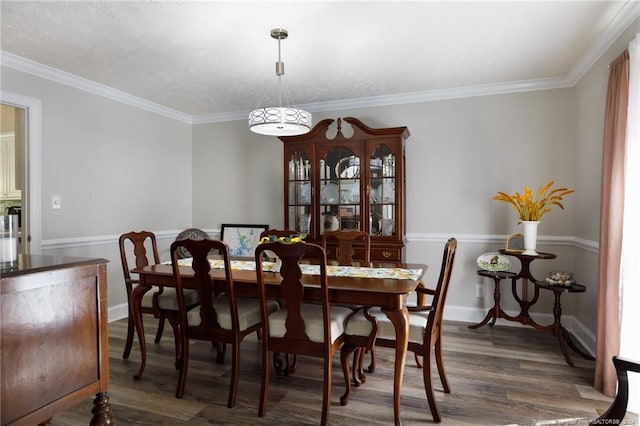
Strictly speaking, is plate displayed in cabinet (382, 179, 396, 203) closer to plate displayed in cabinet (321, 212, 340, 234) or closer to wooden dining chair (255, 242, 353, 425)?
plate displayed in cabinet (321, 212, 340, 234)

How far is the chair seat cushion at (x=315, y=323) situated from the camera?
2131mm

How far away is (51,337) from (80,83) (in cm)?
321

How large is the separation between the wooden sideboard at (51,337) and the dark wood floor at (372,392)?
95cm

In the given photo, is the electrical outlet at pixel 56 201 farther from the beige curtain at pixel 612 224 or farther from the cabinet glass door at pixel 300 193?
the beige curtain at pixel 612 224

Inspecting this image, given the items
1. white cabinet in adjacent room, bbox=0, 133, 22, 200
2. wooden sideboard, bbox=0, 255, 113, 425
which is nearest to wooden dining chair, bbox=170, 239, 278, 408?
wooden sideboard, bbox=0, 255, 113, 425

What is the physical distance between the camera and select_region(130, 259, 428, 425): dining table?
2.04 meters

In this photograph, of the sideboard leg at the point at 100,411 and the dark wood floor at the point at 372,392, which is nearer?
the sideboard leg at the point at 100,411

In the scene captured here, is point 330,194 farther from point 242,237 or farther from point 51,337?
point 51,337

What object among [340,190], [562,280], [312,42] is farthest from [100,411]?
[562,280]

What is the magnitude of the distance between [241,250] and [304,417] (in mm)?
2900

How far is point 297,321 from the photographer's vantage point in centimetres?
214

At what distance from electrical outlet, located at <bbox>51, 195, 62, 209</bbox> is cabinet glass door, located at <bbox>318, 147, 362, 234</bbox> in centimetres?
248

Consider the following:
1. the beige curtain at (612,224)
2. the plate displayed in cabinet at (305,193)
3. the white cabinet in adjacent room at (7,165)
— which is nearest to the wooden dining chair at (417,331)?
the beige curtain at (612,224)

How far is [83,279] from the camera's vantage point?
1339 mm
